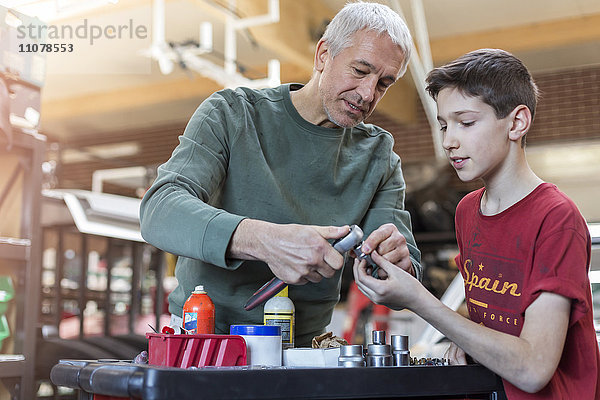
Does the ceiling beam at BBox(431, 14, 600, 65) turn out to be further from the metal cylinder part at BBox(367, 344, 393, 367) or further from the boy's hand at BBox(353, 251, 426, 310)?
the metal cylinder part at BBox(367, 344, 393, 367)

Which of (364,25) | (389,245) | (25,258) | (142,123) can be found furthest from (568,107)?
(389,245)

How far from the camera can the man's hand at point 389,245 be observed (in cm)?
131

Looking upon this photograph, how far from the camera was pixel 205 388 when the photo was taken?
3.06 ft

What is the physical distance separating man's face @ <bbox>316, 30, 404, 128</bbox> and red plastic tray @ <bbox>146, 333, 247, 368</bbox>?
71 centimetres

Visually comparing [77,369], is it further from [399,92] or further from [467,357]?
[399,92]

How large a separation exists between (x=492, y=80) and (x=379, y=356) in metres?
0.64

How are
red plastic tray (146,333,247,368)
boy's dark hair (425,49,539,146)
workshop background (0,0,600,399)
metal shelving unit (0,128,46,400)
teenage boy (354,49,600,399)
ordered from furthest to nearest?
workshop background (0,0,600,399), metal shelving unit (0,128,46,400), boy's dark hair (425,49,539,146), teenage boy (354,49,600,399), red plastic tray (146,333,247,368)

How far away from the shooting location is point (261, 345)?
1.17 metres

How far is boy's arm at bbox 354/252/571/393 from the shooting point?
1140 mm

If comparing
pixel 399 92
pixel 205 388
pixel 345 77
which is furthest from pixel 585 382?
pixel 399 92

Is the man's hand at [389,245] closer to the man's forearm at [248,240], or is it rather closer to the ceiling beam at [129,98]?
the man's forearm at [248,240]

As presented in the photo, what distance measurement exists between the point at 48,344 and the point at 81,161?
796cm

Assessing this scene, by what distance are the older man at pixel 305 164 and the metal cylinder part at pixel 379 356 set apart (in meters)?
0.24

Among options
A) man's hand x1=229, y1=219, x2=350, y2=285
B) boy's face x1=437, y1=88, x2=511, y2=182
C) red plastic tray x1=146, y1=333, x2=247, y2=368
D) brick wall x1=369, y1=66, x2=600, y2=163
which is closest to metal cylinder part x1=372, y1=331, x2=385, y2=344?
man's hand x1=229, y1=219, x2=350, y2=285
